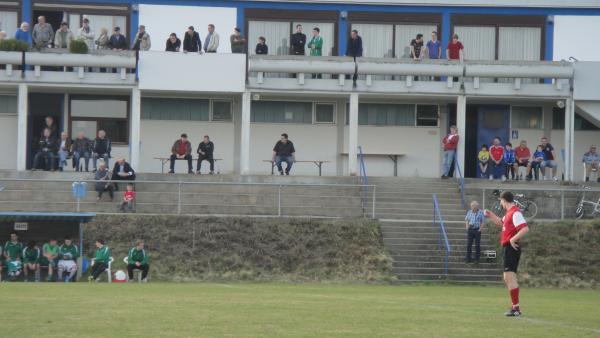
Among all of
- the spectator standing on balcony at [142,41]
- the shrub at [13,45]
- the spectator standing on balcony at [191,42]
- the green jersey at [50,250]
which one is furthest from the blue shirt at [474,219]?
the shrub at [13,45]

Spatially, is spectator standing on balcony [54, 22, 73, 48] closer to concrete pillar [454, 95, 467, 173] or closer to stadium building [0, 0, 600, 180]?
stadium building [0, 0, 600, 180]

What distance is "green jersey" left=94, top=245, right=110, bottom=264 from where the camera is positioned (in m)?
29.8

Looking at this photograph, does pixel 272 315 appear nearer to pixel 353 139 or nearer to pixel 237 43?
pixel 353 139

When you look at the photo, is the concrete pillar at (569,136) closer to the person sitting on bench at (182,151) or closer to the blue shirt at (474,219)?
the blue shirt at (474,219)

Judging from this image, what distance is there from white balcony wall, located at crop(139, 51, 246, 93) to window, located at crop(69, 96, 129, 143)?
142 inches

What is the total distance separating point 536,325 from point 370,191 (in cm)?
2070

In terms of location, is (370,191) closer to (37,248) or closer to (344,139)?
(344,139)

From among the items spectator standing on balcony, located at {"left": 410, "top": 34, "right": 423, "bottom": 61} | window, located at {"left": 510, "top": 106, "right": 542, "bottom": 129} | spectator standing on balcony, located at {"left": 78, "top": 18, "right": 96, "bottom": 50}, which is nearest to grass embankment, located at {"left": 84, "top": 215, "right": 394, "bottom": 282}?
spectator standing on balcony, located at {"left": 78, "top": 18, "right": 96, "bottom": 50}

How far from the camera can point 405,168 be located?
42469mm

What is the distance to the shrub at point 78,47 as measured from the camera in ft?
126

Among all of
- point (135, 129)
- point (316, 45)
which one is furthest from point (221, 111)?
point (135, 129)

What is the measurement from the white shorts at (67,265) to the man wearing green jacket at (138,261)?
1512mm

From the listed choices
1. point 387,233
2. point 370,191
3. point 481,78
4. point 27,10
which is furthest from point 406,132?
point 27,10

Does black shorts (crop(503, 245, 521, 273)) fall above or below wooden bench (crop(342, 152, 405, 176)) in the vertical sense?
below
